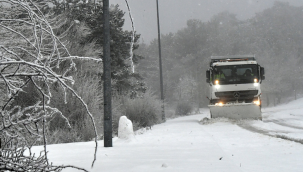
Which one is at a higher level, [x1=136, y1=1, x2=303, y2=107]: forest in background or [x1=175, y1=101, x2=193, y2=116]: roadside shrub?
[x1=136, y1=1, x2=303, y2=107]: forest in background

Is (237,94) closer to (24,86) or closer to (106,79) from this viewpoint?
(106,79)

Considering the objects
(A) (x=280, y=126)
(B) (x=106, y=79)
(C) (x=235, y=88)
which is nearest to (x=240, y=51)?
(C) (x=235, y=88)

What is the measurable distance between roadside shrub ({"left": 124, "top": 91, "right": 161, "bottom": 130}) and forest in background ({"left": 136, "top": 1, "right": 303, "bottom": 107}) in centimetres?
3494

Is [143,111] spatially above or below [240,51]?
below

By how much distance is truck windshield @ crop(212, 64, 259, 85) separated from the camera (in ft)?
58.0

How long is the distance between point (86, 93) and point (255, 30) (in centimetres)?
5727

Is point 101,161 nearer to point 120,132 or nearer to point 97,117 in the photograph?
point 120,132

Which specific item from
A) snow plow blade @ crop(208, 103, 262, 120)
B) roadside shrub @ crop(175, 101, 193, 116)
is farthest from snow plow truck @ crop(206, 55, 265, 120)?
roadside shrub @ crop(175, 101, 193, 116)

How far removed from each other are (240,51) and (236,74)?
153 ft

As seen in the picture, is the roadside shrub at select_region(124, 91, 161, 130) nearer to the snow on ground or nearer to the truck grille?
the truck grille

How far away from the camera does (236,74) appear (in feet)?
58.5

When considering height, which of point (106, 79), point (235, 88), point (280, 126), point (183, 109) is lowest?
point (280, 126)

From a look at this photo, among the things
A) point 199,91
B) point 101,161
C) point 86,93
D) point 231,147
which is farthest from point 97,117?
point 199,91

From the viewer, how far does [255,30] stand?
67375mm
